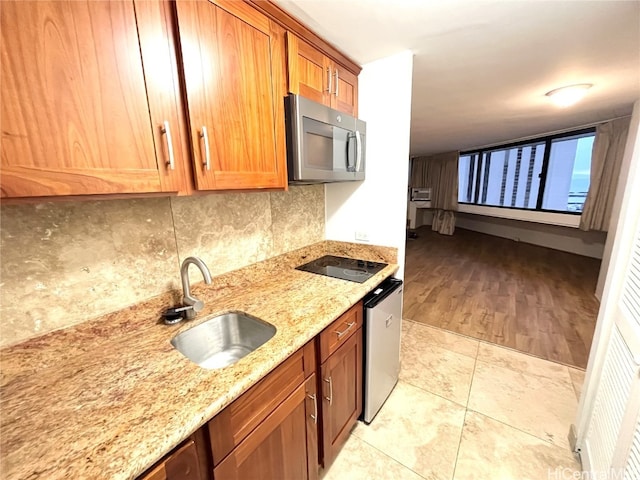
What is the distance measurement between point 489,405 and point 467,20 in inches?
90.7

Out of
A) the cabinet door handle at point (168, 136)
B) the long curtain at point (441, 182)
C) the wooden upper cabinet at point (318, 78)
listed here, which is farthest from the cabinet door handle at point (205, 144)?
the long curtain at point (441, 182)

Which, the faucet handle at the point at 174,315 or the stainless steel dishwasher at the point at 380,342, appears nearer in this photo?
the faucet handle at the point at 174,315

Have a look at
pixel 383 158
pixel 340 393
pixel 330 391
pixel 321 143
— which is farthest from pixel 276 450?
pixel 383 158

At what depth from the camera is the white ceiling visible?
3.82ft

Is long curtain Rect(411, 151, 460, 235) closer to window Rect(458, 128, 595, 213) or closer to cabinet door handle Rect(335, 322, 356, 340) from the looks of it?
window Rect(458, 128, 595, 213)

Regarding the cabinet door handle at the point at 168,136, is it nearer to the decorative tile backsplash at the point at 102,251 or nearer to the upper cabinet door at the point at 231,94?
the upper cabinet door at the point at 231,94

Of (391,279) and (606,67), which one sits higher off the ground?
(606,67)

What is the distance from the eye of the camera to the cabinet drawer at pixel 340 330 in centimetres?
113

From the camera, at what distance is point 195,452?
2.19 ft

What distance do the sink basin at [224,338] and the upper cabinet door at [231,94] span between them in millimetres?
611

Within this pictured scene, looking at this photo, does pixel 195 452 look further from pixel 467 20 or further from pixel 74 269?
pixel 467 20

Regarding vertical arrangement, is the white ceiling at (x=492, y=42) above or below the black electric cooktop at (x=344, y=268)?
above

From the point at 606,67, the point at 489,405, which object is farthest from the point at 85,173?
the point at 606,67

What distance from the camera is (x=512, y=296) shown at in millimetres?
3264
